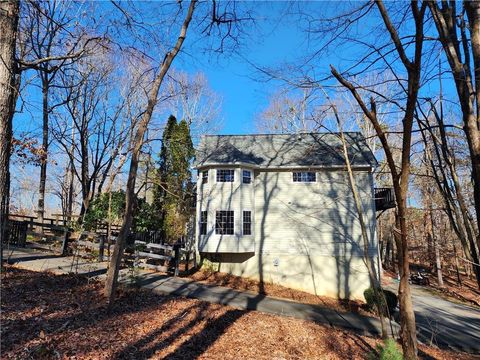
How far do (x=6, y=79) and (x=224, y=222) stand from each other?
12.8 m

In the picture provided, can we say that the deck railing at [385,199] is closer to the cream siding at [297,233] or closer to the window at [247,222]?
the cream siding at [297,233]

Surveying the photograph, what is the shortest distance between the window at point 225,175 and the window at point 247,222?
201 cm

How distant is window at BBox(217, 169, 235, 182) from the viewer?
55.1ft

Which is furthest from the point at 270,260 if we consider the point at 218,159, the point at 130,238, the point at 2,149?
the point at 2,149

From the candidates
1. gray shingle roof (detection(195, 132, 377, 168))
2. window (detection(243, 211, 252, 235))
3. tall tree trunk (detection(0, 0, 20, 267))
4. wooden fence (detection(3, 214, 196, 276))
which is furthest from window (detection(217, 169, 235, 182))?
tall tree trunk (detection(0, 0, 20, 267))

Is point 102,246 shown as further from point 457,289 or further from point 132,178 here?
point 457,289

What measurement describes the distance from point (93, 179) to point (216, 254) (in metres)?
11.7

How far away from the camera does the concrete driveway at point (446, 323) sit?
10.1 m

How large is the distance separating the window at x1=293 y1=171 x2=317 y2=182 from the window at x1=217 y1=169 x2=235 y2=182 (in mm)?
3571

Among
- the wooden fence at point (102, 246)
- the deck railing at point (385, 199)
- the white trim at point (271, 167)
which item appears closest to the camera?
the wooden fence at point (102, 246)

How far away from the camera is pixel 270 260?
16703mm

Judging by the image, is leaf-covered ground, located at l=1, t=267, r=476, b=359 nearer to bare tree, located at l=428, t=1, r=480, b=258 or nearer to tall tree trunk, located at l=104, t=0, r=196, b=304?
tall tree trunk, located at l=104, t=0, r=196, b=304

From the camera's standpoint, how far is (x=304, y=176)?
56.4 feet

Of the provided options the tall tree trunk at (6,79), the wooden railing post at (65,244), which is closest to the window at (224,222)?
the wooden railing post at (65,244)
